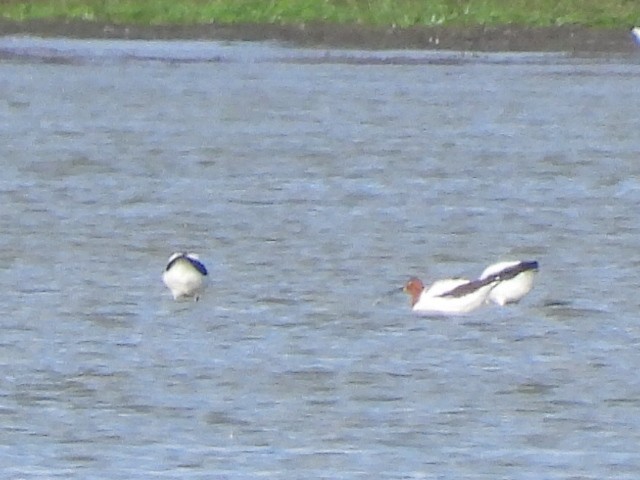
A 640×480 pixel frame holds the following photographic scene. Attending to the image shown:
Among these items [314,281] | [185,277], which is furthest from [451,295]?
[185,277]

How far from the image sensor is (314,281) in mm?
13195

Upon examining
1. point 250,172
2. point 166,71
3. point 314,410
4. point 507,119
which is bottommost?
point 314,410

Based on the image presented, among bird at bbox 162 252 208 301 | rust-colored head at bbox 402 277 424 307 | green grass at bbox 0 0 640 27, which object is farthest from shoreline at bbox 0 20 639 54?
rust-colored head at bbox 402 277 424 307

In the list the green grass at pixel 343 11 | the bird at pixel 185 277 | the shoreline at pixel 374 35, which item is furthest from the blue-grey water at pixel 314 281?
the green grass at pixel 343 11

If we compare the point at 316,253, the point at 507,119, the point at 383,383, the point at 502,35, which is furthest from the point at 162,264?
the point at 502,35

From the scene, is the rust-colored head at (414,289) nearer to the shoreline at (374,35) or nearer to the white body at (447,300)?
the white body at (447,300)

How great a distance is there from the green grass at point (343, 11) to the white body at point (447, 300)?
2001 cm

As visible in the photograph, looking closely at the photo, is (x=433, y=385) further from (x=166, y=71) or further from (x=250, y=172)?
(x=166, y=71)

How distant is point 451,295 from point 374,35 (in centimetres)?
1989

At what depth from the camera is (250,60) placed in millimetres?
29312

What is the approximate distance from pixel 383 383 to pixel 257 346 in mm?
1009

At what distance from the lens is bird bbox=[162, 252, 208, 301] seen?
12578 millimetres

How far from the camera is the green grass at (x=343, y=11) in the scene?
106ft

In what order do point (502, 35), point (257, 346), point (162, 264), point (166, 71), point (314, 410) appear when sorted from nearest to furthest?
point (314, 410) < point (257, 346) < point (162, 264) < point (166, 71) < point (502, 35)
